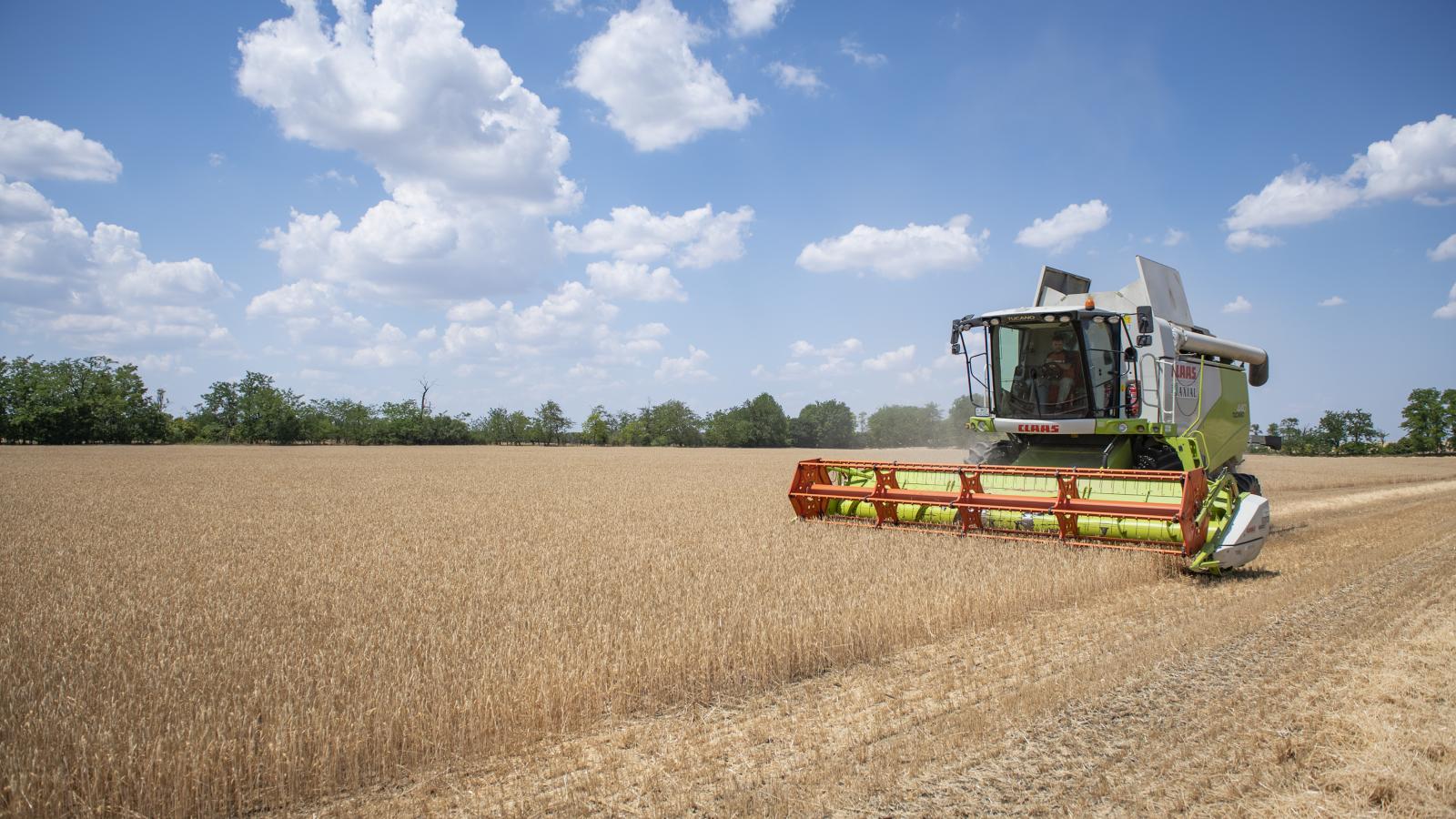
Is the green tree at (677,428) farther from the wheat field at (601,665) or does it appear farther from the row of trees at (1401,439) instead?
the wheat field at (601,665)

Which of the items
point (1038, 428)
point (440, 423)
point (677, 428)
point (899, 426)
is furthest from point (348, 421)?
point (1038, 428)

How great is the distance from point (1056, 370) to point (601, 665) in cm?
700

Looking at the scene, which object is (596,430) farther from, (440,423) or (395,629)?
(395,629)

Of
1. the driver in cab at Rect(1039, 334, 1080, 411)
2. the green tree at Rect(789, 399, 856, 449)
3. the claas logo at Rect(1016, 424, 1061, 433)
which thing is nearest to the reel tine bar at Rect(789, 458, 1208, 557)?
the claas logo at Rect(1016, 424, 1061, 433)

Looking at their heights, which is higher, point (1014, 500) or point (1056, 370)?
point (1056, 370)

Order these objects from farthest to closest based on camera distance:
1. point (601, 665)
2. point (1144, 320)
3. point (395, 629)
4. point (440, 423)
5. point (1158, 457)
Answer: point (440, 423)
point (1158, 457)
point (1144, 320)
point (395, 629)
point (601, 665)

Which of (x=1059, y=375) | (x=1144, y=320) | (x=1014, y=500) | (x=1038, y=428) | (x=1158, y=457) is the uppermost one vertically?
(x=1144, y=320)

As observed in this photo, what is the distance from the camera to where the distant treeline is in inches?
2105

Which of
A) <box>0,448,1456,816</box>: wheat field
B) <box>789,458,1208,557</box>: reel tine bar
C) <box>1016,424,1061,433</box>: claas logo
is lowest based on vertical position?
<box>0,448,1456,816</box>: wheat field

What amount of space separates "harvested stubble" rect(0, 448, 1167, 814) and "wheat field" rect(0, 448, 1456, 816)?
0.02 meters

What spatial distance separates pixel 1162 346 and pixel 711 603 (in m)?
6.30

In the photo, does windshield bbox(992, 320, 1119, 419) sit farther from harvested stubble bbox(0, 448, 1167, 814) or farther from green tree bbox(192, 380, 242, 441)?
green tree bbox(192, 380, 242, 441)

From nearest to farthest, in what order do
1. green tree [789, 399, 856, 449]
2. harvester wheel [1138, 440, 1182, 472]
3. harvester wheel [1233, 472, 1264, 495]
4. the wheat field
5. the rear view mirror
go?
the wheat field < the rear view mirror < harvester wheel [1138, 440, 1182, 472] < harvester wheel [1233, 472, 1264, 495] < green tree [789, 399, 856, 449]

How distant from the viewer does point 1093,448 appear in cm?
902
